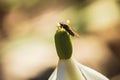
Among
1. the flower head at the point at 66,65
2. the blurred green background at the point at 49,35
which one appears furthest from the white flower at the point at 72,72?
the blurred green background at the point at 49,35

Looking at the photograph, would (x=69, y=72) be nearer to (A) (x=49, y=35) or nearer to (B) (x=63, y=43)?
(B) (x=63, y=43)

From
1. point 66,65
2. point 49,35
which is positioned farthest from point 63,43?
point 49,35

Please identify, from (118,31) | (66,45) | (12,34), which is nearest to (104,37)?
(118,31)

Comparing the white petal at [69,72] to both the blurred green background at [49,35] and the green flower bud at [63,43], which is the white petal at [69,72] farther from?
the blurred green background at [49,35]

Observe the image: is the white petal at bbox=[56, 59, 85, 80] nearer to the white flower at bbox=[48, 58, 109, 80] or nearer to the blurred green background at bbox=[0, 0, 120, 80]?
the white flower at bbox=[48, 58, 109, 80]

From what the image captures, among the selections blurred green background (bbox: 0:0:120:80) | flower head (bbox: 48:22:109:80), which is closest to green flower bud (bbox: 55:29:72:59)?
flower head (bbox: 48:22:109:80)

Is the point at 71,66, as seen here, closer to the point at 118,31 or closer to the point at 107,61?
the point at 107,61
